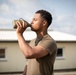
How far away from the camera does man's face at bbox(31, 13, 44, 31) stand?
2924mm

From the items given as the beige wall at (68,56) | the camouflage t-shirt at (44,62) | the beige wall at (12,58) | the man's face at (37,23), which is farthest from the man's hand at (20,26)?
the beige wall at (68,56)

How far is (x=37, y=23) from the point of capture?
294 centimetres

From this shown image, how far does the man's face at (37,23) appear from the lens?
9.59ft

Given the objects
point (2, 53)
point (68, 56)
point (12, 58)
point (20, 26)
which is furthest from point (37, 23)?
point (68, 56)

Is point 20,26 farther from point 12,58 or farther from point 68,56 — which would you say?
point 68,56


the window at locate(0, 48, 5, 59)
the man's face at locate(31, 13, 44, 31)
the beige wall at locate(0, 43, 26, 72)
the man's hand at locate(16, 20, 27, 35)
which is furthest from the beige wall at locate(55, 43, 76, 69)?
the man's hand at locate(16, 20, 27, 35)

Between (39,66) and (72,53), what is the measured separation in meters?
16.9

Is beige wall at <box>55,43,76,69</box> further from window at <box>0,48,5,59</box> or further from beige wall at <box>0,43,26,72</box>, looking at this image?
window at <box>0,48,5,59</box>

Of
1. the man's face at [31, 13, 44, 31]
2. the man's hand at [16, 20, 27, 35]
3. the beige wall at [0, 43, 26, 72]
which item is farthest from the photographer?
the beige wall at [0, 43, 26, 72]

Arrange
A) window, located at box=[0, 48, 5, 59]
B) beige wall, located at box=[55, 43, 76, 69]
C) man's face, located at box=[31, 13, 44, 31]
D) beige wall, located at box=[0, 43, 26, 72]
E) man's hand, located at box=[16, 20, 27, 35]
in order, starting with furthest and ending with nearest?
1. beige wall, located at box=[55, 43, 76, 69]
2. window, located at box=[0, 48, 5, 59]
3. beige wall, located at box=[0, 43, 26, 72]
4. man's face, located at box=[31, 13, 44, 31]
5. man's hand, located at box=[16, 20, 27, 35]

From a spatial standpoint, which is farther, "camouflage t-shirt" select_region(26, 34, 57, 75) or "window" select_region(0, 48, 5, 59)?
"window" select_region(0, 48, 5, 59)

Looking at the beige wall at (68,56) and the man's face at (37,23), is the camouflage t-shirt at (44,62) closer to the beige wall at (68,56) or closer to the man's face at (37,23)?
the man's face at (37,23)

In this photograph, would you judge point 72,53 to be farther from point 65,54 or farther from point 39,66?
point 39,66

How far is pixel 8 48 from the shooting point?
717 inches
